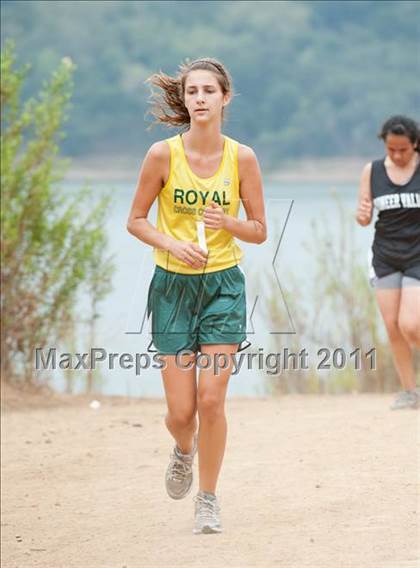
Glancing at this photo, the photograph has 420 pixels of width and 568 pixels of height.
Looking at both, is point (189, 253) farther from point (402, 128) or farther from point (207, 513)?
point (402, 128)

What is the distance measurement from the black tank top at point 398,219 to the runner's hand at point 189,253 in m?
3.33

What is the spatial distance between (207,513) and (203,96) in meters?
1.83

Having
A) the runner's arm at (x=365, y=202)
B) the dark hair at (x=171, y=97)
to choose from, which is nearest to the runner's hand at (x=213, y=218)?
the dark hair at (x=171, y=97)

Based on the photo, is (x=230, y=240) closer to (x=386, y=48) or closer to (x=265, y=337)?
(x=265, y=337)

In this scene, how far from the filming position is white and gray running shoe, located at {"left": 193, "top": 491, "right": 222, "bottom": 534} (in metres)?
6.21

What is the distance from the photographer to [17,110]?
11.1 m

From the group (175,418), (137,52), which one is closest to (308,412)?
(175,418)

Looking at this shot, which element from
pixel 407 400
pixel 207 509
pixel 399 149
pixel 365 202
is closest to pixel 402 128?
pixel 399 149

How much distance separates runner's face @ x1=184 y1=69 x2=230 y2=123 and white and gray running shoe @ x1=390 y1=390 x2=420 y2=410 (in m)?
3.62

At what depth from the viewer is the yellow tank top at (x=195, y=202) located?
5.95 m

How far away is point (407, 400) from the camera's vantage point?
9.14 m

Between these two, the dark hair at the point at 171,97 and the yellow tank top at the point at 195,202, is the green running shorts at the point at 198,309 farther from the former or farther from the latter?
the dark hair at the point at 171,97

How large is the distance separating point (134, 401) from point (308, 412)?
209 cm

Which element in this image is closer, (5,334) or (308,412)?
(308,412)
